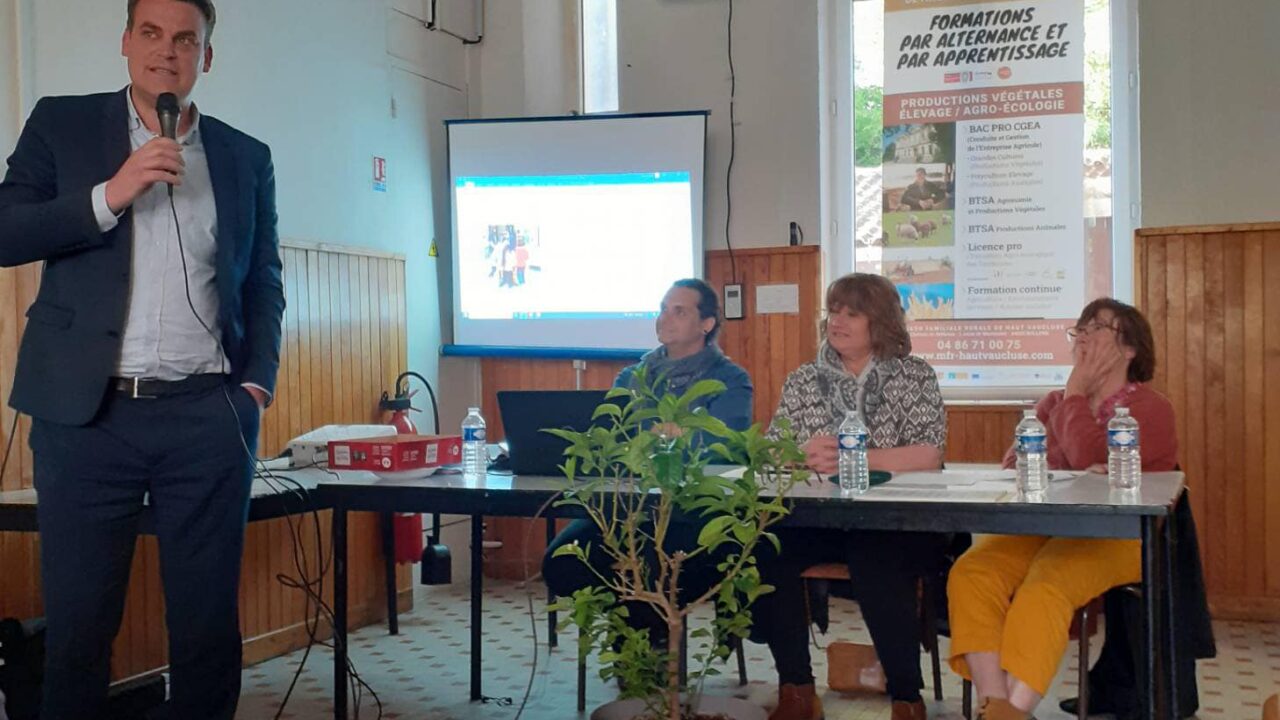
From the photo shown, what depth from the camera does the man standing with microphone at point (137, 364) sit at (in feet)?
6.95

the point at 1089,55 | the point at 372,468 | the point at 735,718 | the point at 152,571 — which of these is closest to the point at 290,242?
the point at 152,571

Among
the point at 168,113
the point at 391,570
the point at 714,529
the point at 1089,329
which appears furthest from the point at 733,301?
the point at 714,529

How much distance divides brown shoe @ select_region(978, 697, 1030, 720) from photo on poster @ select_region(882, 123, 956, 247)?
2.76 meters

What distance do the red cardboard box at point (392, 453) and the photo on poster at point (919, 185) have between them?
8.40 feet

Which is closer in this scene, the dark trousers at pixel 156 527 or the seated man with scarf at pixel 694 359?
the dark trousers at pixel 156 527

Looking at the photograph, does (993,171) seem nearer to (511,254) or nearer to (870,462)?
(511,254)

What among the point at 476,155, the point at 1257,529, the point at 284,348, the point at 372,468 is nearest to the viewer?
the point at 372,468

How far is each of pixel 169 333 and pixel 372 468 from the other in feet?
2.79

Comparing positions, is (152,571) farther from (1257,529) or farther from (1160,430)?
(1257,529)

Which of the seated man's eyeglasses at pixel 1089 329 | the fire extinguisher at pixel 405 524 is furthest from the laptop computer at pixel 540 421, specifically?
the fire extinguisher at pixel 405 524

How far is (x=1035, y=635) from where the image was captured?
2561 millimetres

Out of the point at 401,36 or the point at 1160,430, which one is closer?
the point at 1160,430

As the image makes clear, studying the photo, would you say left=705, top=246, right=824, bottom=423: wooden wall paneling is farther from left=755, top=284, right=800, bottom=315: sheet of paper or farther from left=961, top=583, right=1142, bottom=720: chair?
left=961, top=583, right=1142, bottom=720: chair

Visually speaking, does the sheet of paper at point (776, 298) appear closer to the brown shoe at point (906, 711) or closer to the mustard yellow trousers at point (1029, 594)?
the mustard yellow trousers at point (1029, 594)
